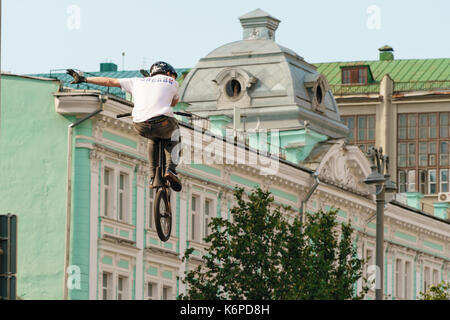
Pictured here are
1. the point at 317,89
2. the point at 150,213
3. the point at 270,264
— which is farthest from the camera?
the point at 317,89

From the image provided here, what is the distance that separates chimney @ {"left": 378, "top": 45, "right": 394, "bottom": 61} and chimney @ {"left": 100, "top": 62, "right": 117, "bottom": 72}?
30.5 meters

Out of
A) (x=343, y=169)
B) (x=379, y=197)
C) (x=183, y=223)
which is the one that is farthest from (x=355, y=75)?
(x=379, y=197)

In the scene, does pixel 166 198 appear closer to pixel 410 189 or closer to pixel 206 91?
pixel 206 91

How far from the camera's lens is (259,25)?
81.8 meters

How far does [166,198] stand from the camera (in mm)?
21156

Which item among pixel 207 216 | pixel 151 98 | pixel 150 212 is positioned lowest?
pixel 151 98

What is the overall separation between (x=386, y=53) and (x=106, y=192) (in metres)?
74.8

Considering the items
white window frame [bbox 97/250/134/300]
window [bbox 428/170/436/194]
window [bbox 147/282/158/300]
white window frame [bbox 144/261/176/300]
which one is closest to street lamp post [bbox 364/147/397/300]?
white window frame [bbox 97/250/134/300]

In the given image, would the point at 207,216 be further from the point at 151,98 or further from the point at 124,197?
the point at 151,98

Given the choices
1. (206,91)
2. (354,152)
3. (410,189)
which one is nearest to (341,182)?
(354,152)

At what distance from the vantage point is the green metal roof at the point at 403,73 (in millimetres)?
121188

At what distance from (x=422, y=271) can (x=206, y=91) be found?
14972 mm

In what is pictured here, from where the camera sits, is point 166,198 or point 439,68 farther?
point 439,68

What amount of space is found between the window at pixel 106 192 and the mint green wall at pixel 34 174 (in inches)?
74.3
